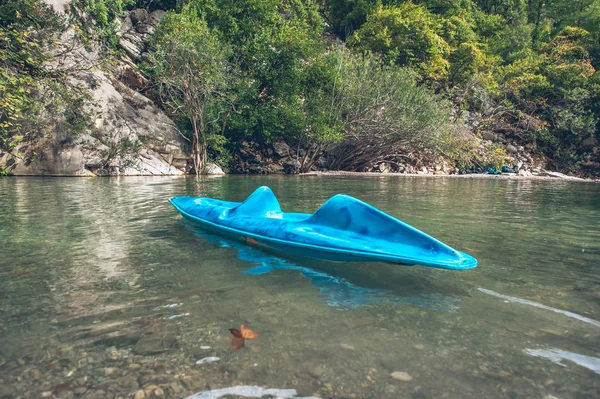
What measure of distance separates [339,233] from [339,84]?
16976 mm

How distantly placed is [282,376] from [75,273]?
202 centimetres

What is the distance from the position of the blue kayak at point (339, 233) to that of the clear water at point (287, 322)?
17cm

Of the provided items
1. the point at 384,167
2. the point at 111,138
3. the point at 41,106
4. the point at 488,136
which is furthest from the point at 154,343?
the point at 488,136

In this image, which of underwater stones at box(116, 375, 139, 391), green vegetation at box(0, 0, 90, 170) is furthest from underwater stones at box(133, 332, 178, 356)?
green vegetation at box(0, 0, 90, 170)

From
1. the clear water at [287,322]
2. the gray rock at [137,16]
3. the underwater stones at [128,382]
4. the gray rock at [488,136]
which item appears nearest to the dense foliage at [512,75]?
the gray rock at [488,136]

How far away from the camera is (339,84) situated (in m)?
18.7

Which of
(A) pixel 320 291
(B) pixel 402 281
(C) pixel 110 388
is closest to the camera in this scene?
(C) pixel 110 388

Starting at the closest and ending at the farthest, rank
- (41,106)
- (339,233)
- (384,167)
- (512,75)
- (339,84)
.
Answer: (339,233)
(41,106)
(339,84)
(384,167)
(512,75)

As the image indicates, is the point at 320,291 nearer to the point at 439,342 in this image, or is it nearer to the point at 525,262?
the point at 439,342

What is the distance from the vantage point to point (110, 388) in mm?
1387

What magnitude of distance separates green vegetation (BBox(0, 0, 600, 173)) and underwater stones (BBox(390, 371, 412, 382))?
42.7ft

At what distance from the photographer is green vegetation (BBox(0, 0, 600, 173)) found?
17.3 metres

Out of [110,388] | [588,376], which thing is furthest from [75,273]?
[588,376]

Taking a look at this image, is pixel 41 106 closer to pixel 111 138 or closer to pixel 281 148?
pixel 111 138
